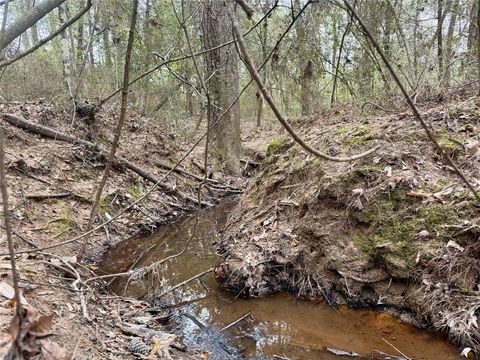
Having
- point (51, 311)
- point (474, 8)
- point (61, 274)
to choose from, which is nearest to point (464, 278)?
point (51, 311)

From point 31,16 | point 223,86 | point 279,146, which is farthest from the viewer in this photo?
point 223,86

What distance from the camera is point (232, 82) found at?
7.92 m

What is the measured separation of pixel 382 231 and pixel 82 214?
384 cm

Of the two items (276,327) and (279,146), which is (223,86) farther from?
(276,327)

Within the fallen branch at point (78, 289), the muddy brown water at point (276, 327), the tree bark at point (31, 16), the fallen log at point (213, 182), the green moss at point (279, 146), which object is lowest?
the muddy brown water at point (276, 327)

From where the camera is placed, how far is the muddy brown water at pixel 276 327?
2850 millimetres

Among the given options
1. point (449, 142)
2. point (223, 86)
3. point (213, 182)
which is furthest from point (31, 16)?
point (223, 86)

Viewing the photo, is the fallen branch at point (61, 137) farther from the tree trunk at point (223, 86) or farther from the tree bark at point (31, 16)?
the tree bark at point (31, 16)

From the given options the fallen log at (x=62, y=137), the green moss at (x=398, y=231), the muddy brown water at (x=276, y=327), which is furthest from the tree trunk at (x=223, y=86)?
the green moss at (x=398, y=231)

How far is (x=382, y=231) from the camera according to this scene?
11.7 feet

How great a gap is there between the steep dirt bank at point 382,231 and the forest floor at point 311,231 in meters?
0.01

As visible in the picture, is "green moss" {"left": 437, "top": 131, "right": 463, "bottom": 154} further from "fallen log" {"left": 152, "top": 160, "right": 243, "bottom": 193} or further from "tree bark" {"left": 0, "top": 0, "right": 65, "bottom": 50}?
"fallen log" {"left": 152, "top": 160, "right": 243, "bottom": 193}

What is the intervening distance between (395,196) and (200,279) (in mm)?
2118

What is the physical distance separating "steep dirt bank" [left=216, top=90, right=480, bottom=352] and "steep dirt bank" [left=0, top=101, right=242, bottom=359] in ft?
4.30
